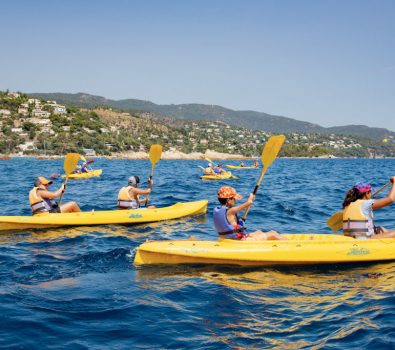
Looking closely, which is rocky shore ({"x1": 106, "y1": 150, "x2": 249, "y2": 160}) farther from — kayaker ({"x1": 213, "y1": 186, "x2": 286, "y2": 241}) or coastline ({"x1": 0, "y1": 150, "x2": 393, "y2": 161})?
kayaker ({"x1": 213, "y1": 186, "x2": 286, "y2": 241})

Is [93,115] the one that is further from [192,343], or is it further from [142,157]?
[192,343]

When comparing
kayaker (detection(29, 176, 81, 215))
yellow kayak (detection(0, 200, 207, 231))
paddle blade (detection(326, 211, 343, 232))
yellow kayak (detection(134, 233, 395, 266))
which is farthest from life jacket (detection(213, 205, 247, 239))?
kayaker (detection(29, 176, 81, 215))

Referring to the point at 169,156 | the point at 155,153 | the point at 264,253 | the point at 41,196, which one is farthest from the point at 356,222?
the point at 169,156

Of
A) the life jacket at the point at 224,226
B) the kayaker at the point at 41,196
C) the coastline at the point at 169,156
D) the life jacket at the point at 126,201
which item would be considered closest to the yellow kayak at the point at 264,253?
the life jacket at the point at 224,226

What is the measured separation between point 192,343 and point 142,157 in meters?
85.2

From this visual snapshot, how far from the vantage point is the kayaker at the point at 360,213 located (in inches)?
A: 275

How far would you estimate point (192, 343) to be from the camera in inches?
163

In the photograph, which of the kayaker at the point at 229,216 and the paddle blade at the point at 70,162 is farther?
the paddle blade at the point at 70,162

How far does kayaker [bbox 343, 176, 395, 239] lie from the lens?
6.98m

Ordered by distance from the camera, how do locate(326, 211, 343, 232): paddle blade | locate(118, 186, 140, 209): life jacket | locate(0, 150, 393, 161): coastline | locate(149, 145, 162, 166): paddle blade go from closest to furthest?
1. locate(326, 211, 343, 232): paddle blade
2. locate(118, 186, 140, 209): life jacket
3. locate(149, 145, 162, 166): paddle blade
4. locate(0, 150, 393, 161): coastline

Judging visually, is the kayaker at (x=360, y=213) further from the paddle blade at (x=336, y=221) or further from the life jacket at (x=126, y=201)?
the life jacket at (x=126, y=201)

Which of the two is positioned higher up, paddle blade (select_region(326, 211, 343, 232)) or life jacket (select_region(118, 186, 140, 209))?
paddle blade (select_region(326, 211, 343, 232))

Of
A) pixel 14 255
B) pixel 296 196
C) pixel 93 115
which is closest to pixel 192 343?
pixel 14 255

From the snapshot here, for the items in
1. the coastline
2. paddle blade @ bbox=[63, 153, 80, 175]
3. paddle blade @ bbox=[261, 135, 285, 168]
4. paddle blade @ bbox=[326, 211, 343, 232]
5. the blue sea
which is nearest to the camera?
the blue sea
